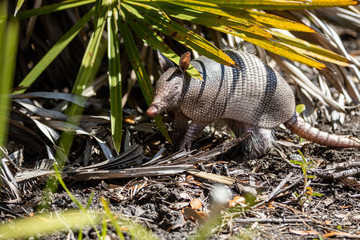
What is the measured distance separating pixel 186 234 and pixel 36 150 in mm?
1769

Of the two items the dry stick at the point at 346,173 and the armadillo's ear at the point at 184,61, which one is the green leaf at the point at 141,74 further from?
the dry stick at the point at 346,173

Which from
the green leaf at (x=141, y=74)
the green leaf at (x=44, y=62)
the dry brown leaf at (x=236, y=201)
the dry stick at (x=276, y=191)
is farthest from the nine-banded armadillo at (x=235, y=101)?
the green leaf at (x=44, y=62)

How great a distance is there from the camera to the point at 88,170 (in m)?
3.37

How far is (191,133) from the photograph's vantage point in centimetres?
387

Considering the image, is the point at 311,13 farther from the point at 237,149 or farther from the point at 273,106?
the point at 237,149

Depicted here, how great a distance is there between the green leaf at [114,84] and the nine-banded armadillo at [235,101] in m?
0.39

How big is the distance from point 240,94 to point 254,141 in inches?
19.5

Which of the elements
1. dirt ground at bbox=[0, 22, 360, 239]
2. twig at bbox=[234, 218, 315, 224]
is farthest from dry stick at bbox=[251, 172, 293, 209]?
twig at bbox=[234, 218, 315, 224]

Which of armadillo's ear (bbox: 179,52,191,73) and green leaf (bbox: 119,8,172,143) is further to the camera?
green leaf (bbox: 119,8,172,143)

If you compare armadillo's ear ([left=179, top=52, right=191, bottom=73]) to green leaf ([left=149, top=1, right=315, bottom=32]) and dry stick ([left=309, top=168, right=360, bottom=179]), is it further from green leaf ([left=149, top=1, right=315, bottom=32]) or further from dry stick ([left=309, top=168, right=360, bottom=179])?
dry stick ([left=309, top=168, right=360, bottom=179])

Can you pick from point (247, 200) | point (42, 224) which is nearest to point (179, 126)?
point (247, 200)

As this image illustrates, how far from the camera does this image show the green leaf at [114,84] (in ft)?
11.5

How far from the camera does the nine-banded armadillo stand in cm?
354

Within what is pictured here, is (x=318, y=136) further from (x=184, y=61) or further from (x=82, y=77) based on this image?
(x=82, y=77)
